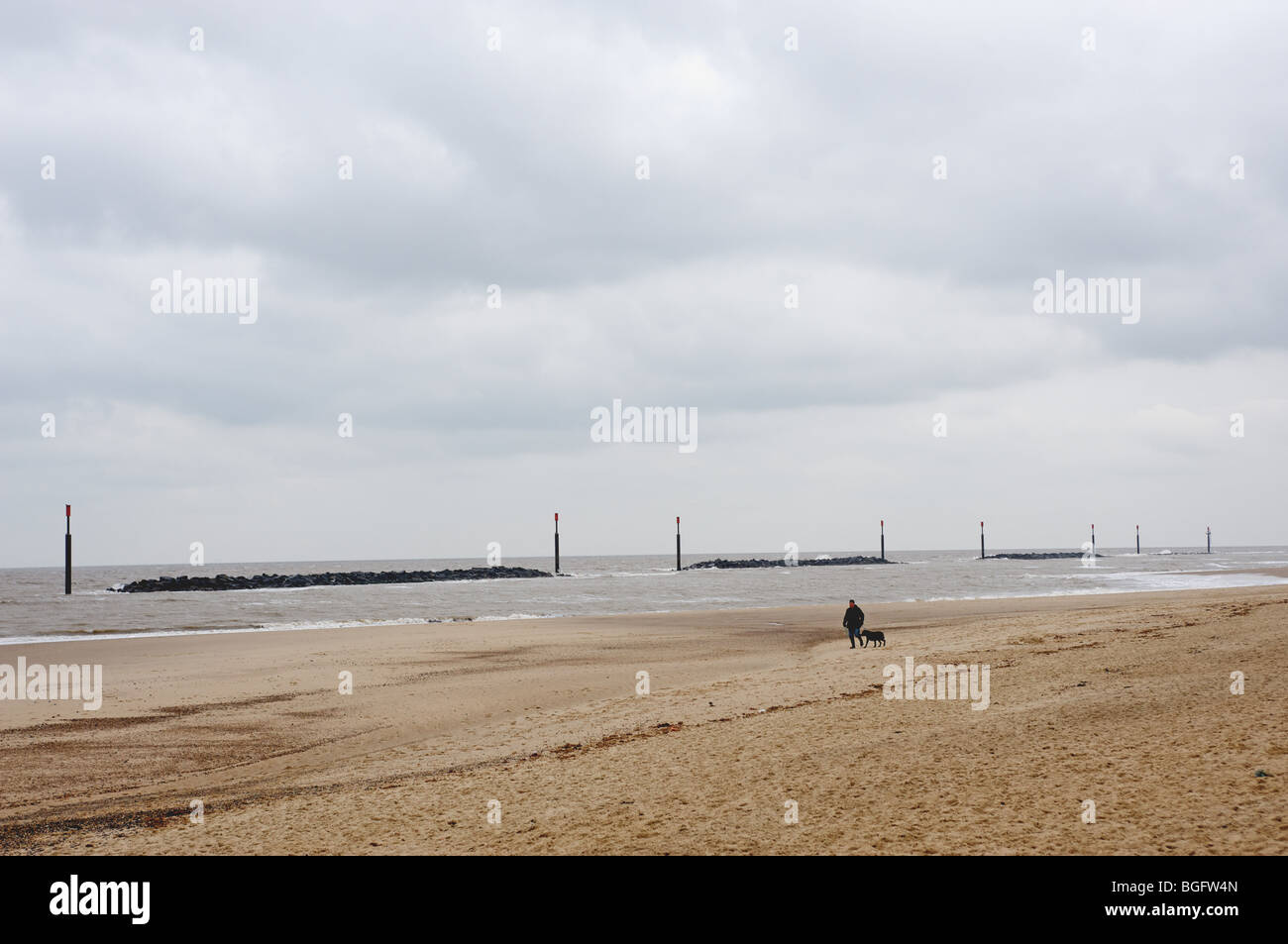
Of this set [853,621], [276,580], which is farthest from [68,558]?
[853,621]

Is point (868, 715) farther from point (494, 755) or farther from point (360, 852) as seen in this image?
point (360, 852)

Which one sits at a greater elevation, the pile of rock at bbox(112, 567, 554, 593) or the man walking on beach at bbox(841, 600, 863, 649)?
the man walking on beach at bbox(841, 600, 863, 649)

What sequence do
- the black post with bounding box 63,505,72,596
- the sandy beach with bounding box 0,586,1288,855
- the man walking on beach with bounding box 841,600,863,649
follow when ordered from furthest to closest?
the black post with bounding box 63,505,72,596
the man walking on beach with bounding box 841,600,863,649
the sandy beach with bounding box 0,586,1288,855

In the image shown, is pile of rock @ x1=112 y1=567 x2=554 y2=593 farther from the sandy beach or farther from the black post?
the sandy beach

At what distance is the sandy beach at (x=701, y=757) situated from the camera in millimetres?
7121

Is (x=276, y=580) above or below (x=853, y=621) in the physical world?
below

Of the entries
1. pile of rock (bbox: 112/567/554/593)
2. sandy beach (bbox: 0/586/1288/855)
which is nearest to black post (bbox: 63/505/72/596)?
pile of rock (bbox: 112/567/554/593)

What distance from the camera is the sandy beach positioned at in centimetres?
712

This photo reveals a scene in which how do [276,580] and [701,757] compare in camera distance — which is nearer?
[701,757]

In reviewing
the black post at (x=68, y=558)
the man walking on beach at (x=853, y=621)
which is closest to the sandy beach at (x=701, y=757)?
the man walking on beach at (x=853, y=621)

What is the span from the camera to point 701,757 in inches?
393

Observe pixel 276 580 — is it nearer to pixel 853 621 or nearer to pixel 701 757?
pixel 853 621

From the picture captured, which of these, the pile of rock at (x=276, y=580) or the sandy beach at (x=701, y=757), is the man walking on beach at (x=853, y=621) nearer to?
Result: the sandy beach at (x=701, y=757)

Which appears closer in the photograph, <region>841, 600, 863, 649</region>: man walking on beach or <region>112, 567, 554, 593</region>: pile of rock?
<region>841, 600, 863, 649</region>: man walking on beach
